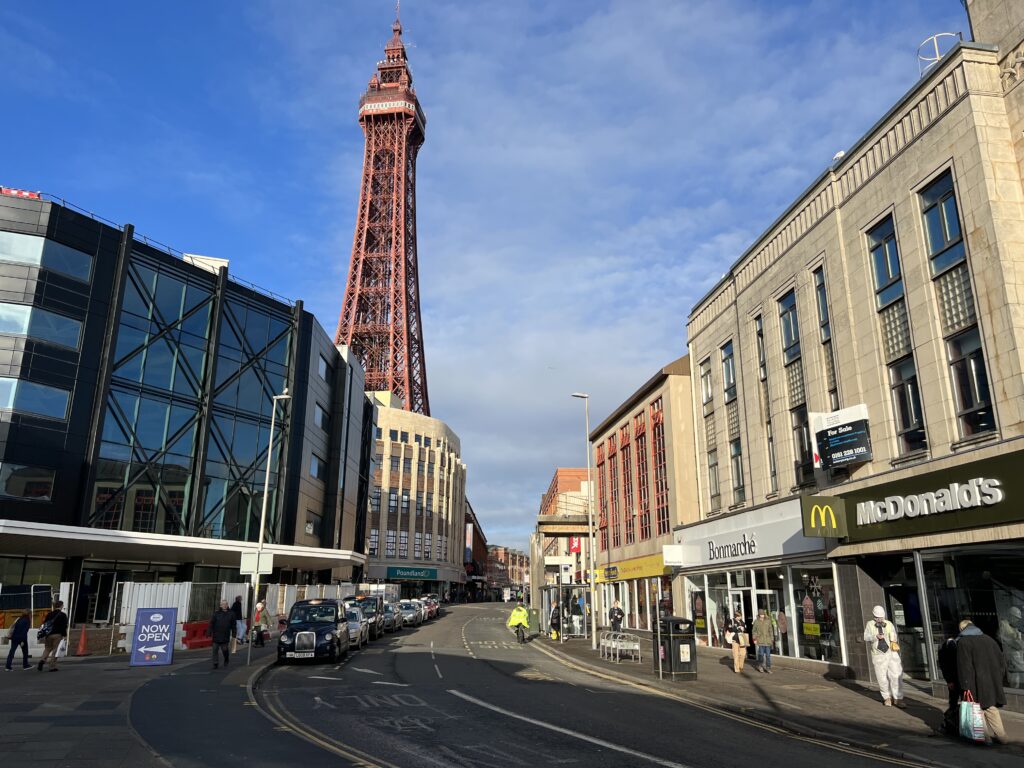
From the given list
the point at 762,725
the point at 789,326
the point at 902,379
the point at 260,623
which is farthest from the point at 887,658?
the point at 260,623

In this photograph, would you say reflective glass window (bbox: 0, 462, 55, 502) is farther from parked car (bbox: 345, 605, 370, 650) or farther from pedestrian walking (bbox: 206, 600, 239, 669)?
pedestrian walking (bbox: 206, 600, 239, 669)

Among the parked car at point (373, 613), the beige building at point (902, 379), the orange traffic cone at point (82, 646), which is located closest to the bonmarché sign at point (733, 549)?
the beige building at point (902, 379)

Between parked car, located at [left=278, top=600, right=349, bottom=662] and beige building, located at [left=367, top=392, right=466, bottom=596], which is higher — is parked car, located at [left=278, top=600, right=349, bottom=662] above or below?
below

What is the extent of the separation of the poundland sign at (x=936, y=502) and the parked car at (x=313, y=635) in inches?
602

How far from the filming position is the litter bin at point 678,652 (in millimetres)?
18281

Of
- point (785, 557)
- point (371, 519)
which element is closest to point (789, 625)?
point (785, 557)

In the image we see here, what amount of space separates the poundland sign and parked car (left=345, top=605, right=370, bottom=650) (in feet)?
56.9

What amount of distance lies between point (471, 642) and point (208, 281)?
2375 cm

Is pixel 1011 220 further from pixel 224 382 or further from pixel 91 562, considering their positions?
pixel 91 562

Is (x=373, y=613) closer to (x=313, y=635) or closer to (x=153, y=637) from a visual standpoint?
(x=313, y=635)

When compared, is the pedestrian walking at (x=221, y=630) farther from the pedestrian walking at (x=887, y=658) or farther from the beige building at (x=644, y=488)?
the pedestrian walking at (x=887, y=658)

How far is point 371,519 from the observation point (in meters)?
92.6

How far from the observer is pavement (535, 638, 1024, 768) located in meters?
10.3

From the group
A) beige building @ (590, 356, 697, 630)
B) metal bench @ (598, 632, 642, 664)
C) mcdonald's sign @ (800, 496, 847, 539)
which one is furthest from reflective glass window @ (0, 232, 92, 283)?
mcdonald's sign @ (800, 496, 847, 539)
